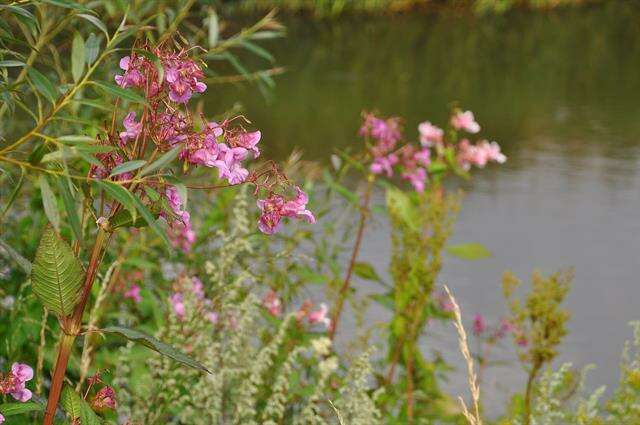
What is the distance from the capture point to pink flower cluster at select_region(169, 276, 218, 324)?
88.3 inches

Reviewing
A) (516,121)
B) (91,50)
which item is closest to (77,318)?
(91,50)

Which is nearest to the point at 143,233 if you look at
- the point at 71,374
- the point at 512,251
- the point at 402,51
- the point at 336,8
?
the point at 71,374

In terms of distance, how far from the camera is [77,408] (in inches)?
49.6

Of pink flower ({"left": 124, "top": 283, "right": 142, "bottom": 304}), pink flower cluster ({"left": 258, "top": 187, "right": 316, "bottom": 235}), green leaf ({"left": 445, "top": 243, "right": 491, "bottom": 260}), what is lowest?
pink flower cluster ({"left": 258, "top": 187, "right": 316, "bottom": 235})

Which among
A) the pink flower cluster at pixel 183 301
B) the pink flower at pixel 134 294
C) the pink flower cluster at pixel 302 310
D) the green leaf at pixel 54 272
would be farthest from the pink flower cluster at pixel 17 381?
the pink flower cluster at pixel 302 310

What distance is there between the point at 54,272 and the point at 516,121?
672 cm

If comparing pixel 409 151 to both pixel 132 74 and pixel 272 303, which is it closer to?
pixel 272 303

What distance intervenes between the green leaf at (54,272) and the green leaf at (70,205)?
92 millimetres

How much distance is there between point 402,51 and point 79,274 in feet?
33.6

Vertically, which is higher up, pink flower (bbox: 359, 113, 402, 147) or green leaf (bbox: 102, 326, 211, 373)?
pink flower (bbox: 359, 113, 402, 147)

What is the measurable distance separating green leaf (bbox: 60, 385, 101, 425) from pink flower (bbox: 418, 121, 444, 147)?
6.97 feet

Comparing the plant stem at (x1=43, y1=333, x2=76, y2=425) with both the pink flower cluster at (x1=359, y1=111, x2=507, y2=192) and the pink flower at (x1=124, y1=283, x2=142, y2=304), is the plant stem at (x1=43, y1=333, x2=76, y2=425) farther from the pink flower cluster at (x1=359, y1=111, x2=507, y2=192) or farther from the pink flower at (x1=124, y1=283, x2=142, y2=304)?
the pink flower cluster at (x1=359, y1=111, x2=507, y2=192)

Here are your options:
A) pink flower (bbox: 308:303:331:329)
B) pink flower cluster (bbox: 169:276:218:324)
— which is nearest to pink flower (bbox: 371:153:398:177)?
pink flower (bbox: 308:303:331:329)

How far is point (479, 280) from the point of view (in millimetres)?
4250
